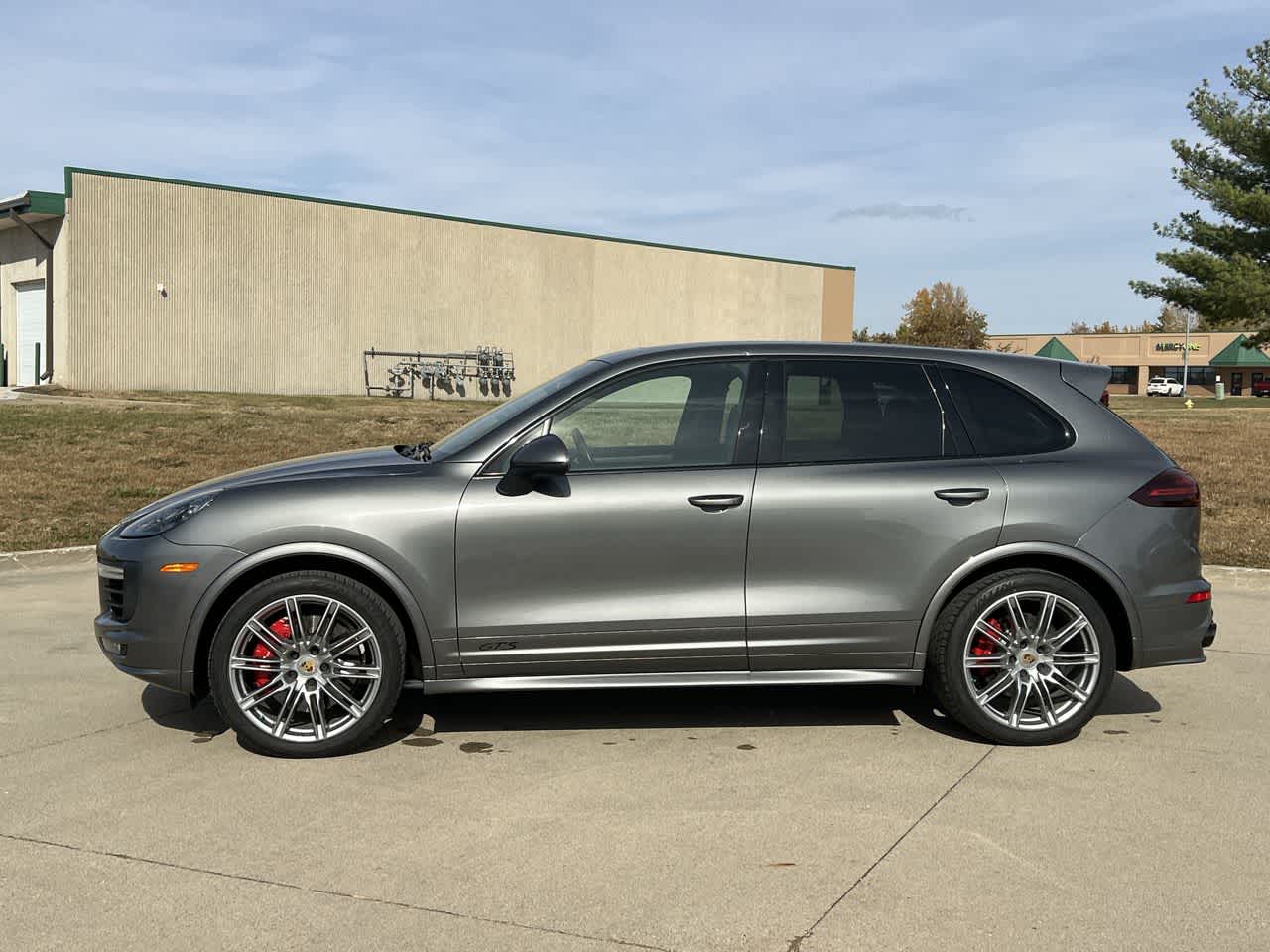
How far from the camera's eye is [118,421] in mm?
20953

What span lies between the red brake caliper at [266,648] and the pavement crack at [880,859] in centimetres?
255

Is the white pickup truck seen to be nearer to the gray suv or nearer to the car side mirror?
the gray suv

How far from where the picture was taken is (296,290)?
4328 centimetres

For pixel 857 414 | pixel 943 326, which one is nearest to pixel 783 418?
pixel 857 414

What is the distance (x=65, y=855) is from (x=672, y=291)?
51.2 meters

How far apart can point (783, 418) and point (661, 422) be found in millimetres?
580

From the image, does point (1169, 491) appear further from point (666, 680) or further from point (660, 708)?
point (660, 708)

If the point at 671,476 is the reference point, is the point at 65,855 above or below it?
below

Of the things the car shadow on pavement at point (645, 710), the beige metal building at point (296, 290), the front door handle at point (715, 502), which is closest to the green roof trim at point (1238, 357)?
the beige metal building at point (296, 290)

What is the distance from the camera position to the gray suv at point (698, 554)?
17.2 feet

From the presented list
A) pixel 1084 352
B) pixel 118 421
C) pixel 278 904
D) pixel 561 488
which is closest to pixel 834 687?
pixel 561 488

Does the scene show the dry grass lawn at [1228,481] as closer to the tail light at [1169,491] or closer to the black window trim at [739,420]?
the tail light at [1169,491]

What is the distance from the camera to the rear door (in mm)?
5383

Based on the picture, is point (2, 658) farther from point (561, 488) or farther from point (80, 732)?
point (561, 488)
